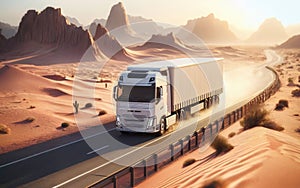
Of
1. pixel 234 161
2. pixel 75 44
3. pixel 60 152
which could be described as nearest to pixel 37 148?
pixel 60 152

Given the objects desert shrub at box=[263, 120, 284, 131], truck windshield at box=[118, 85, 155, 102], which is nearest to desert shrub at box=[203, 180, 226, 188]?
truck windshield at box=[118, 85, 155, 102]

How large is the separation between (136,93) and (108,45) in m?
98.8

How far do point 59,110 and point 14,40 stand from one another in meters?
Result: 102

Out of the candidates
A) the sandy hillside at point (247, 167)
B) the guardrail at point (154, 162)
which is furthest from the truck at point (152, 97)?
the sandy hillside at point (247, 167)

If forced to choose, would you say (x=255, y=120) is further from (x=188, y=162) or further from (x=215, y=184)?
(x=215, y=184)

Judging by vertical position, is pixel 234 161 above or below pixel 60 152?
above

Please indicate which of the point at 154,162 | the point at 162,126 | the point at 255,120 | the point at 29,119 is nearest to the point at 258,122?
the point at 255,120

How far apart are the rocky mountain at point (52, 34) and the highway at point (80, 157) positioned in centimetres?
8739

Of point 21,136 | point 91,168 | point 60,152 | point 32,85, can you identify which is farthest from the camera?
point 32,85

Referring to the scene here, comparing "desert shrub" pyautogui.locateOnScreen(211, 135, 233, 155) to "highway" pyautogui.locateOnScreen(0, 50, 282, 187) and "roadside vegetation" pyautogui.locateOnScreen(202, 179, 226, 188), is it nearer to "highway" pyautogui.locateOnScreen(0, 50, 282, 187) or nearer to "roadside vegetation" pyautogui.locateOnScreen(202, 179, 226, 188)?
"highway" pyautogui.locateOnScreen(0, 50, 282, 187)

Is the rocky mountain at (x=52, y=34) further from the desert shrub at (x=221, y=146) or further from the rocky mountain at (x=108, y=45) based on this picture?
the desert shrub at (x=221, y=146)

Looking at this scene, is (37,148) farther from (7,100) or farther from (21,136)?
(7,100)

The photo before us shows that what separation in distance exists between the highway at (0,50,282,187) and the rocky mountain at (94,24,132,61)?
9110cm

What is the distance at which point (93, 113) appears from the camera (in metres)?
31.2
